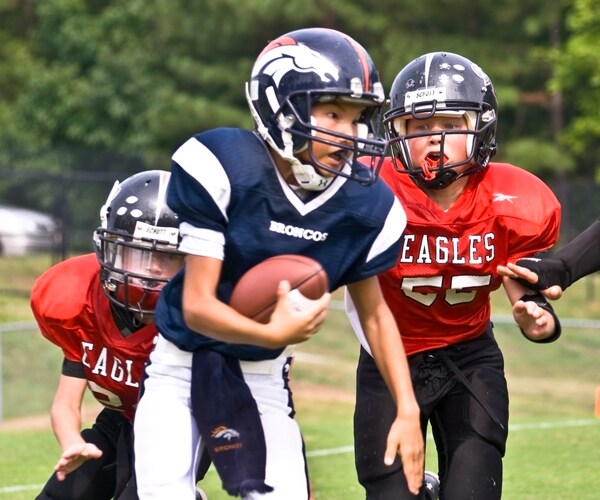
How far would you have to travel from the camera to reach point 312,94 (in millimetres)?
3869

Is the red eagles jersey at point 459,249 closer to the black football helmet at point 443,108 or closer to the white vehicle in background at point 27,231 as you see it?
the black football helmet at point 443,108

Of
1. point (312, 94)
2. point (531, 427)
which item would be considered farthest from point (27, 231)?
point (312, 94)

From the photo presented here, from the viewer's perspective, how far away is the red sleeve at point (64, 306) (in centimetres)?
475

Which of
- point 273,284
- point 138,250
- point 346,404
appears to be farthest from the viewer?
point 346,404

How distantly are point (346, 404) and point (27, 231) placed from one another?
11.5 metres

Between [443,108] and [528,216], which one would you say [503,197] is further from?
[443,108]

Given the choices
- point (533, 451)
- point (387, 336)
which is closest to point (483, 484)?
point (387, 336)

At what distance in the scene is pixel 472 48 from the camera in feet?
81.2

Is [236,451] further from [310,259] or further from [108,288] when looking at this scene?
[108,288]


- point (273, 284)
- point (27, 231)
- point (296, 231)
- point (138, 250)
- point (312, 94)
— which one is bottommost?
point (27, 231)

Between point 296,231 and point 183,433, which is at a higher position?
point 296,231

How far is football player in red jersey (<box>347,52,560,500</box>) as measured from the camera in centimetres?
475

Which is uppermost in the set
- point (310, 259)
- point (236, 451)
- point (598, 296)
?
point (310, 259)

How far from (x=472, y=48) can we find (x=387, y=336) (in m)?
21.3
